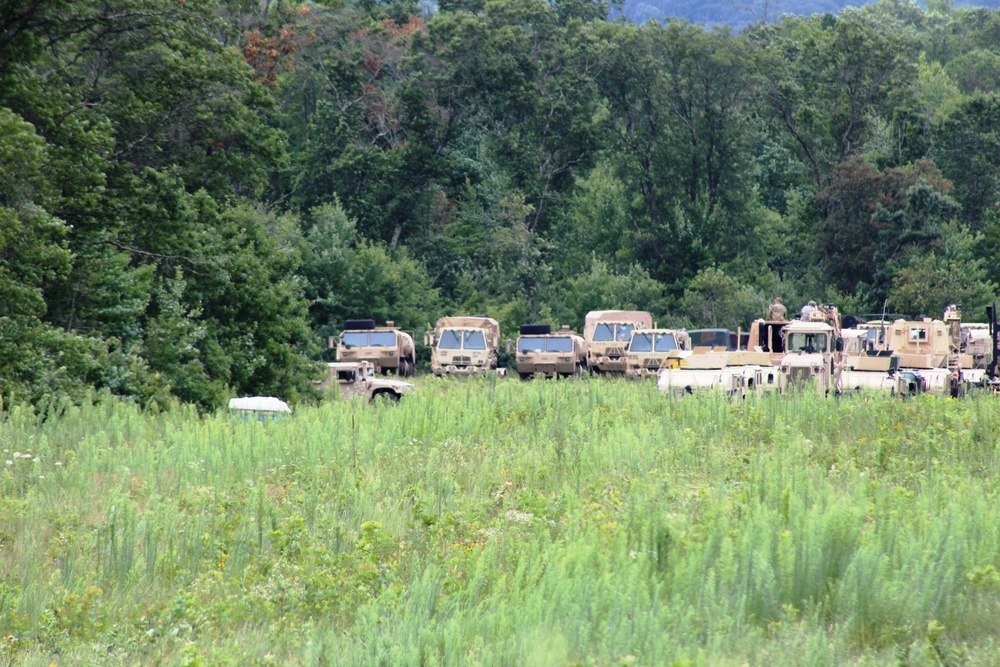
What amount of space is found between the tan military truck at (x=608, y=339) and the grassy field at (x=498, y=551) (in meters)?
25.4

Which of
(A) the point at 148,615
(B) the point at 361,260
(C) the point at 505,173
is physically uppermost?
(C) the point at 505,173

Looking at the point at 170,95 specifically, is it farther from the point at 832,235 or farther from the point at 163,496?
the point at 832,235

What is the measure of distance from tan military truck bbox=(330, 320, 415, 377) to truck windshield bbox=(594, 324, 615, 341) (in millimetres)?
6451

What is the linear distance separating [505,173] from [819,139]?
674 inches

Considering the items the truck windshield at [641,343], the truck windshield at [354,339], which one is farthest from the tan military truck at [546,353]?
the truck windshield at [354,339]

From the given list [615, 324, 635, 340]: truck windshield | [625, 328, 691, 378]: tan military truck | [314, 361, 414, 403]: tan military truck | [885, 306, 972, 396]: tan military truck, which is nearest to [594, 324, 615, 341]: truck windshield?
[615, 324, 635, 340]: truck windshield

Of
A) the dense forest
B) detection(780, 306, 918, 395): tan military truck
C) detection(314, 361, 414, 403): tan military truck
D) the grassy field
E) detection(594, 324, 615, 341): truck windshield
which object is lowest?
the grassy field

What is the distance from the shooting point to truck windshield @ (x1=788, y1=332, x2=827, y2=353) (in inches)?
1066

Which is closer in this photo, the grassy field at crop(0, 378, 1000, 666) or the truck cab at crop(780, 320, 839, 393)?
the grassy field at crop(0, 378, 1000, 666)

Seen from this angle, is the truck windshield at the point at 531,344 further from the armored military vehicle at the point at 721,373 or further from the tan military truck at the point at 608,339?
the armored military vehicle at the point at 721,373

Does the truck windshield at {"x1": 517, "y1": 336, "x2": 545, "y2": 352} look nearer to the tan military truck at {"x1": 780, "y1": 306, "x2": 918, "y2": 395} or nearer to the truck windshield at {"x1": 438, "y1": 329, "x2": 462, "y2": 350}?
the truck windshield at {"x1": 438, "y1": 329, "x2": 462, "y2": 350}

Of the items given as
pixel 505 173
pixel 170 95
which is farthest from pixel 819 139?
pixel 170 95

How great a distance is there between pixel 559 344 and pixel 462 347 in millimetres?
3200

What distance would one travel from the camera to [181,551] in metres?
9.84
